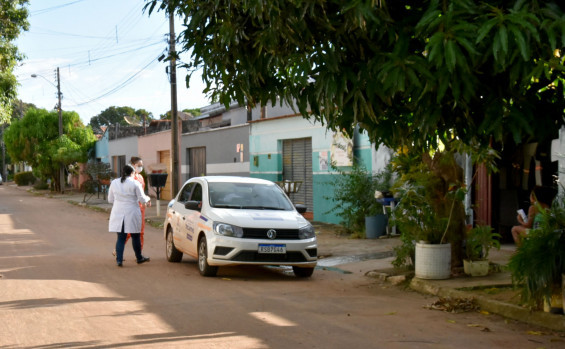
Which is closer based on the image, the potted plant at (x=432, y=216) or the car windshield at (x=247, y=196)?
the potted plant at (x=432, y=216)

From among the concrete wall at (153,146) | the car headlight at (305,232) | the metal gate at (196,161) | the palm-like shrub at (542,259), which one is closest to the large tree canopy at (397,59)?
the palm-like shrub at (542,259)

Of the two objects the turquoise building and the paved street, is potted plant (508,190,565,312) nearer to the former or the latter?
the paved street

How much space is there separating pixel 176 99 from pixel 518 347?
53.5 feet

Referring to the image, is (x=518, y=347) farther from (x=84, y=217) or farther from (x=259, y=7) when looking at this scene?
(x=84, y=217)

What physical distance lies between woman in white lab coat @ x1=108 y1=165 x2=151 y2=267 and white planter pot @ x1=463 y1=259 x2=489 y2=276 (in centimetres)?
554

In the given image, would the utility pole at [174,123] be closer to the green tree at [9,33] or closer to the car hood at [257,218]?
the green tree at [9,33]

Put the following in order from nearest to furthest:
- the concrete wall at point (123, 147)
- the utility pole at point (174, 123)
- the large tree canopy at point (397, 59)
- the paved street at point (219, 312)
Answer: the large tree canopy at point (397, 59)
the paved street at point (219, 312)
the utility pole at point (174, 123)
the concrete wall at point (123, 147)

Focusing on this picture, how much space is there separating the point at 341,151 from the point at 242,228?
8.69 meters

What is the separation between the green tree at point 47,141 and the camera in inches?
1855

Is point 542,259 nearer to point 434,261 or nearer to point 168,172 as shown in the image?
point 434,261

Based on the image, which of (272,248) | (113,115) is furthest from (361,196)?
(113,115)

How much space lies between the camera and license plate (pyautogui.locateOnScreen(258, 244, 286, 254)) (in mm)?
10094

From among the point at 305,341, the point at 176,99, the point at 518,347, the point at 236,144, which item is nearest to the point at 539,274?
the point at 518,347

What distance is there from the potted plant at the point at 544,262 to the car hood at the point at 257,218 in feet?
12.9
